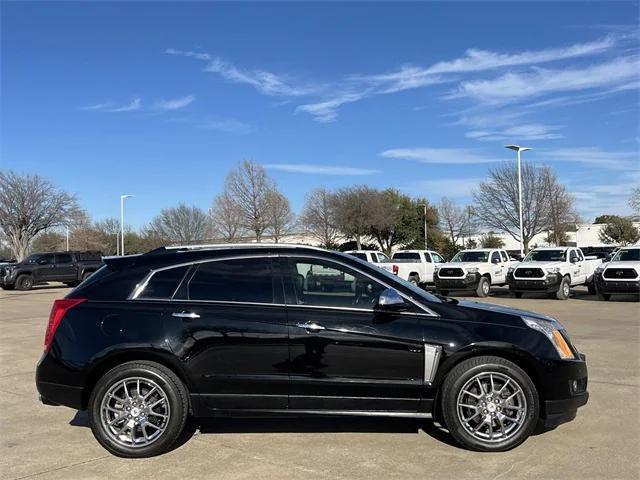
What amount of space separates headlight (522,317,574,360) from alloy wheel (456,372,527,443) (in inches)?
19.2

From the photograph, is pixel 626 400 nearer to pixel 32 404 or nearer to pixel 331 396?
pixel 331 396

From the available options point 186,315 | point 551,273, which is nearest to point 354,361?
point 186,315

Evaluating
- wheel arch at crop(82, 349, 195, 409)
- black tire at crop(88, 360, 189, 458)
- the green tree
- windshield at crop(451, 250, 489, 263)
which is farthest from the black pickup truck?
the green tree

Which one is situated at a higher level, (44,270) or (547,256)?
(547,256)

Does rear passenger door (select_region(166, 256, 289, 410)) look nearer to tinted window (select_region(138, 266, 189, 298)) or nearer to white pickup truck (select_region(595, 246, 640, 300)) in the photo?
tinted window (select_region(138, 266, 189, 298))

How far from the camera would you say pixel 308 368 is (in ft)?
16.2

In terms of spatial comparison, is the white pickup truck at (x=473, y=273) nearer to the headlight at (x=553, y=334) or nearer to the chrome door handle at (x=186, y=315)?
the headlight at (x=553, y=334)

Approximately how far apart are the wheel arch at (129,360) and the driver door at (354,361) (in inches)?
37.1

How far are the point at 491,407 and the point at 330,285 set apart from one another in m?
1.70

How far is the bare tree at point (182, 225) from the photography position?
187 ft

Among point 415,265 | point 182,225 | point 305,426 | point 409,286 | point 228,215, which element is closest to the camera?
point 409,286

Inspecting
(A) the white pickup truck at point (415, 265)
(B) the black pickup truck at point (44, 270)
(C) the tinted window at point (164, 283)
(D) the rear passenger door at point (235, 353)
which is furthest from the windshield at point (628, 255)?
(B) the black pickup truck at point (44, 270)

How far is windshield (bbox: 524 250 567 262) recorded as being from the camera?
21.9 m

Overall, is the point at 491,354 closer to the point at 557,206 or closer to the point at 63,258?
the point at 63,258
